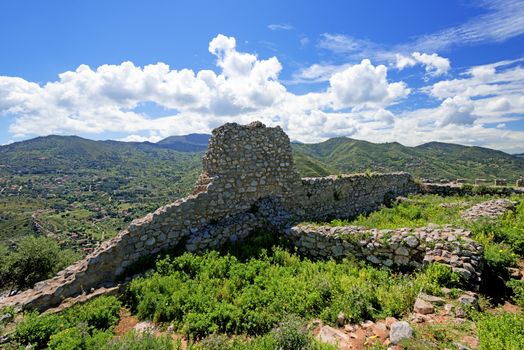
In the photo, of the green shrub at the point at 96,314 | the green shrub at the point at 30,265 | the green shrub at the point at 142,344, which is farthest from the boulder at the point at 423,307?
the green shrub at the point at 30,265

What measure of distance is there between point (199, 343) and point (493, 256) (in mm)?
7820

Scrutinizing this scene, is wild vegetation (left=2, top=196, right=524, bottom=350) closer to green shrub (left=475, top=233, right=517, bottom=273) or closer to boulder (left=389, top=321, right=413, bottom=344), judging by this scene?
green shrub (left=475, top=233, right=517, bottom=273)

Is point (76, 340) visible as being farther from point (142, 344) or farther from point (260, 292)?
point (260, 292)

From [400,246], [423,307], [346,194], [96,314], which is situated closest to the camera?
[423,307]

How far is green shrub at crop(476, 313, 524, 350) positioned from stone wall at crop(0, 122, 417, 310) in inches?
291

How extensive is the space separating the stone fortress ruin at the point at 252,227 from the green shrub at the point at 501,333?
1880mm

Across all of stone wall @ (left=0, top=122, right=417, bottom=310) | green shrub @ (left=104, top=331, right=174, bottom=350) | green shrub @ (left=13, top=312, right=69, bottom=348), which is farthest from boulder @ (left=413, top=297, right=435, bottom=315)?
green shrub @ (left=13, top=312, right=69, bottom=348)

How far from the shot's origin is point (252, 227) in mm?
11844

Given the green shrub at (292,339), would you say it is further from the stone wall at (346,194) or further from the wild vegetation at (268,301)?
the stone wall at (346,194)

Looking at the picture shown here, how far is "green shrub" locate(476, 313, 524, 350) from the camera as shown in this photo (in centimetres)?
403

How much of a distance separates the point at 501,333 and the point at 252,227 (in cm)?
859

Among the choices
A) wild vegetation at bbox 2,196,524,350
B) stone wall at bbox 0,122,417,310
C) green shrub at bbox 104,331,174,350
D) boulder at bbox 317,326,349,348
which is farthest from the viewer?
stone wall at bbox 0,122,417,310

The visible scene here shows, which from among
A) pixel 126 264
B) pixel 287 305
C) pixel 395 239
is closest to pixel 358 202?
pixel 395 239

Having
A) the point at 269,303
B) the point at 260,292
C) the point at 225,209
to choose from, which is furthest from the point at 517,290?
the point at 225,209
